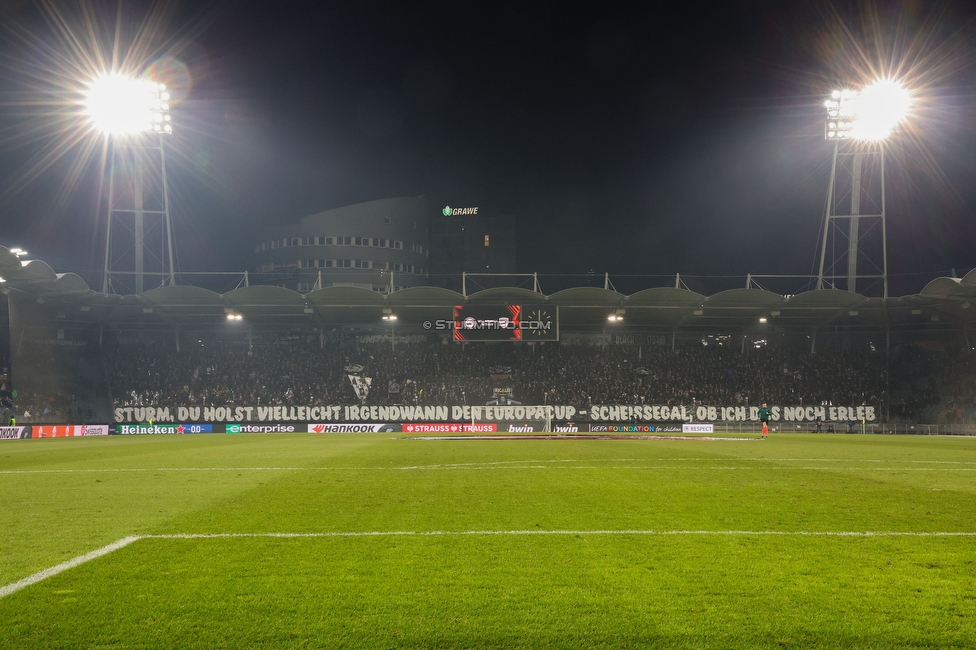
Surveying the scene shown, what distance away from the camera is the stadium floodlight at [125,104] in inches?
1474

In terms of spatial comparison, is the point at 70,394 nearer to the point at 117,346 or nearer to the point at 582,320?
the point at 117,346

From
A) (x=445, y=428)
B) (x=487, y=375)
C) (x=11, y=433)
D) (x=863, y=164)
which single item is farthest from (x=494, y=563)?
(x=863, y=164)

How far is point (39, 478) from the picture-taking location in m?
12.8

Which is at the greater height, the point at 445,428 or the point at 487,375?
the point at 487,375

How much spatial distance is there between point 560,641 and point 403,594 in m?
1.35

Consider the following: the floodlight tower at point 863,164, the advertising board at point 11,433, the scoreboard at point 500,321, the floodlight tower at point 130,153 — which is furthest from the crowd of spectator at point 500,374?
the floodlight tower at point 130,153

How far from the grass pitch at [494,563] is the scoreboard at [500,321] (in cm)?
2978

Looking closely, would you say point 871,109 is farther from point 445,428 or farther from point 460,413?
point 445,428

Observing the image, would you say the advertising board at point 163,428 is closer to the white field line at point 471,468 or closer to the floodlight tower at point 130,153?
the floodlight tower at point 130,153

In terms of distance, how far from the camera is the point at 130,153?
4159 centimetres

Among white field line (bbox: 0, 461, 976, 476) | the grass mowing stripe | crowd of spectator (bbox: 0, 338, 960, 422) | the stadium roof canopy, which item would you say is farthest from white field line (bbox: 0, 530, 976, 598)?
crowd of spectator (bbox: 0, 338, 960, 422)

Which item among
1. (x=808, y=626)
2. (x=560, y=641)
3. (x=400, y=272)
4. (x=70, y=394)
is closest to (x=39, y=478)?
(x=560, y=641)

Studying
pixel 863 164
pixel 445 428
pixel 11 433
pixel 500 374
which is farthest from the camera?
pixel 500 374

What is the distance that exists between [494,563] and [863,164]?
46844 mm
